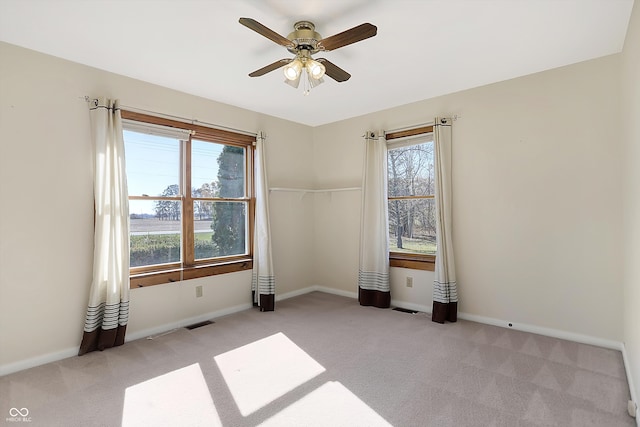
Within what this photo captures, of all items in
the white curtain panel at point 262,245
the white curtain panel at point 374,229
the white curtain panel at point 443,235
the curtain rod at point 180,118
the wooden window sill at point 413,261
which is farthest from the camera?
the white curtain panel at point 374,229

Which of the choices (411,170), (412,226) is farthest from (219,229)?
(411,170)

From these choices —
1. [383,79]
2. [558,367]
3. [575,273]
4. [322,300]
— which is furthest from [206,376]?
[575,273]

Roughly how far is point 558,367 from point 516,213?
4.68 feet

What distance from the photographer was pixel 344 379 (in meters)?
2.41

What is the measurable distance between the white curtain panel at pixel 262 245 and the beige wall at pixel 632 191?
130 inches

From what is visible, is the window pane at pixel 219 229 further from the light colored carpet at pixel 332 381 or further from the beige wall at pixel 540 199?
the beige wall at pixel 540 199

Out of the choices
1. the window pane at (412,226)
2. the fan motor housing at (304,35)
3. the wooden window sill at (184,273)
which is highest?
the fan motor housing at (304,35)

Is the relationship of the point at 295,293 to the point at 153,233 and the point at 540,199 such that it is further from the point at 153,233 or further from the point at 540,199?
the point at 540,199

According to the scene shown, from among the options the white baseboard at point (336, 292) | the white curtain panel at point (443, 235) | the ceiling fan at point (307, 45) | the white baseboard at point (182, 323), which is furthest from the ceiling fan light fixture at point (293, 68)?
the white baseboard at point (336, 292)

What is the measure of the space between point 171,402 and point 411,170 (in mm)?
3454

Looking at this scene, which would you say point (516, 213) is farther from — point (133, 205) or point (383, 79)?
point (133, 205)

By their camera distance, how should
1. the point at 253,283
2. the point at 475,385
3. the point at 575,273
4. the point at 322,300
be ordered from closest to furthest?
1. the point at 475,385
2. the point at 575,273
3. the point at 253,283
4. the point at 322,300

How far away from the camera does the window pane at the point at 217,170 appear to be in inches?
149

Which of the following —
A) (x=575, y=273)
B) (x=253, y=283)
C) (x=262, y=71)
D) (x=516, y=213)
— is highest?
(x=262, y=71)
